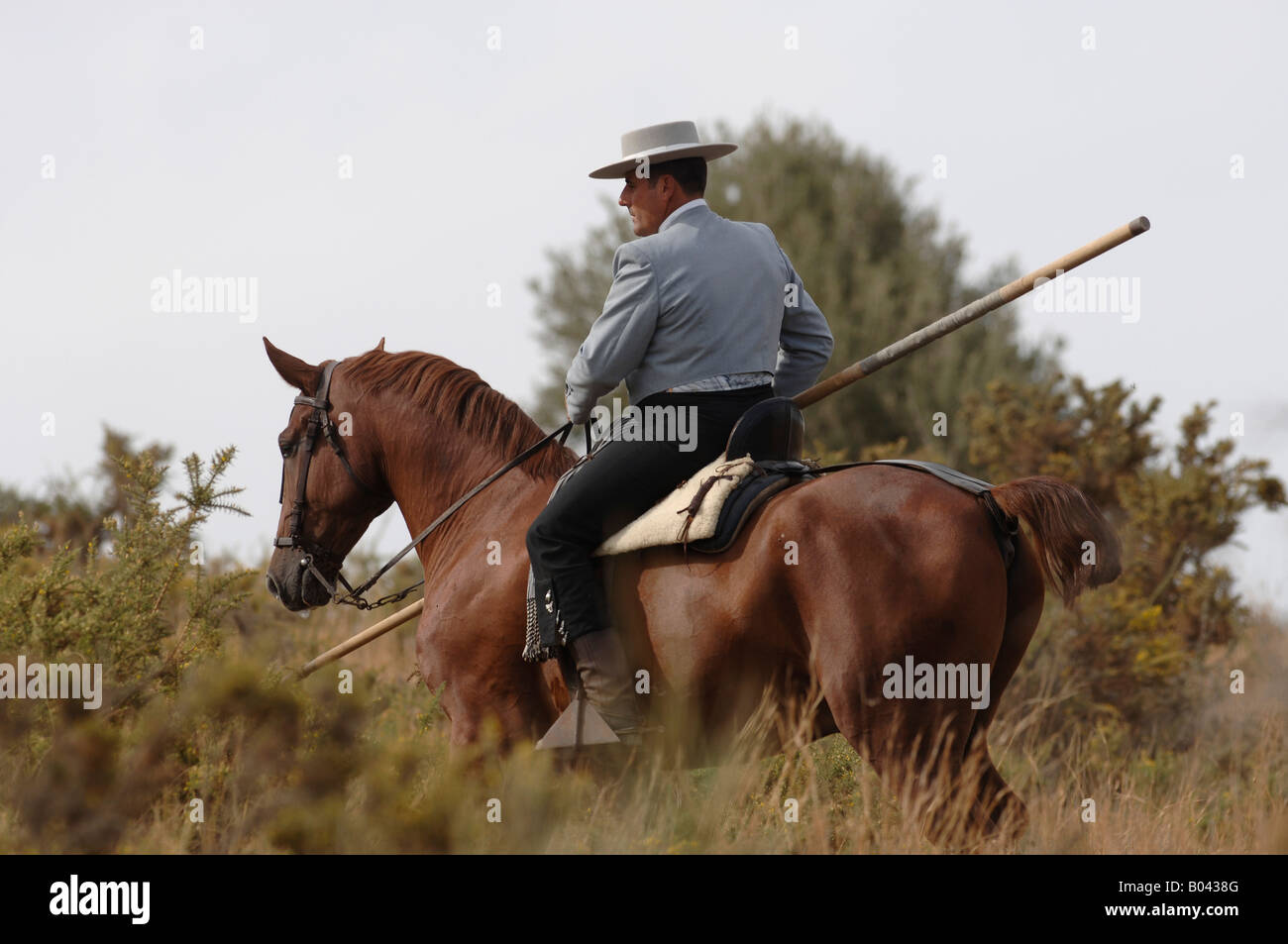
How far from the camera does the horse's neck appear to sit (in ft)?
18.5

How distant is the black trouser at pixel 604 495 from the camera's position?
490 cm

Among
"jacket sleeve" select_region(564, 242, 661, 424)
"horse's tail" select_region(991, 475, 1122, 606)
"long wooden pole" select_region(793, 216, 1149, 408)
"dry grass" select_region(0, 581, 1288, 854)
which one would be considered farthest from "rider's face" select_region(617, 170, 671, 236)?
"dry grass" select_region(0, 581, 1288, 854)

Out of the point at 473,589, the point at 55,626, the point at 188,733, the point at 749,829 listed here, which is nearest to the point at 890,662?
the point at 749,829

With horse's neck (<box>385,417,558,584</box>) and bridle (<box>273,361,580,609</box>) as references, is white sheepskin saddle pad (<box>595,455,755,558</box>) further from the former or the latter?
bridle (<box>273,361,580,609</box>)

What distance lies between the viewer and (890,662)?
4520 mm

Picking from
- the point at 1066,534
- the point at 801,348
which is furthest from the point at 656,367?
the point at 1066,534

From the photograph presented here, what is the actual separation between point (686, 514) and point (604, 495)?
1.17ft

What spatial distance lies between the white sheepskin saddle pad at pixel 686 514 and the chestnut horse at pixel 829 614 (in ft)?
0.32

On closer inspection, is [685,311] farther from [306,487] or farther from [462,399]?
[306,487]

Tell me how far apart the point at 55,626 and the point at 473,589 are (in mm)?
1997

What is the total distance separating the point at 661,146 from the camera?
535 centimetres

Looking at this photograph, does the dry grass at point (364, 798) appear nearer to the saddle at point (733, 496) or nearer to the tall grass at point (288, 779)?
the tall grass at point (288, 779)

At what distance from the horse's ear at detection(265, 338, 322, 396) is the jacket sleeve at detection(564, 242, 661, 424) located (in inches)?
57.8

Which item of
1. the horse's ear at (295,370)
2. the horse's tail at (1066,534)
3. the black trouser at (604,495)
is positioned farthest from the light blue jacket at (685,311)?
the horse's ear at (295,370)
